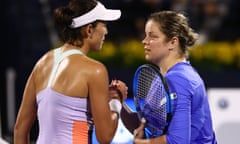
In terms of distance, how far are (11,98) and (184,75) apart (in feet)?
16.6

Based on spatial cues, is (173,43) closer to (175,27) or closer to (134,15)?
(175,27)

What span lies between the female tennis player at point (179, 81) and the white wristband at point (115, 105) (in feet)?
0.46

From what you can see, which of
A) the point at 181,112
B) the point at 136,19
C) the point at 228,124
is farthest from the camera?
the point at 136,19

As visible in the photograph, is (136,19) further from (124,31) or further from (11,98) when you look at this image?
(11,98)

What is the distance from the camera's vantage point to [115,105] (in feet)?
12.7

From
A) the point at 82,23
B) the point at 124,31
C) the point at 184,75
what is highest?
the point at 82,23

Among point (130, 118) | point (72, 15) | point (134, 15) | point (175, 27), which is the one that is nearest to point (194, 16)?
point (134, 15)

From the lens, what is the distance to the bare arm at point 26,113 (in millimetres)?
3930

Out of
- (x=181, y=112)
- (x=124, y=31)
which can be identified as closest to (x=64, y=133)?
(x=181, y=112)

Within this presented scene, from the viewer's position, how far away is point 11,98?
8.57 metres

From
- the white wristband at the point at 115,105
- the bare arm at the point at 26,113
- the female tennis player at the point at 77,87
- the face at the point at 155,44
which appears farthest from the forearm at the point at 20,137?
the face at the point at 155,44

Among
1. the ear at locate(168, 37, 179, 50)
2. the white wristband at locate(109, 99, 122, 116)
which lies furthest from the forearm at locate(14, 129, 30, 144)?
the ear at locate(168, 37, 179, 50)

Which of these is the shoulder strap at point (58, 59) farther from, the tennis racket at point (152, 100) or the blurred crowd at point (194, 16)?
the blurred crowd at point (194, 16)

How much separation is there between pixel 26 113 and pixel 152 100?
663 millimetres
